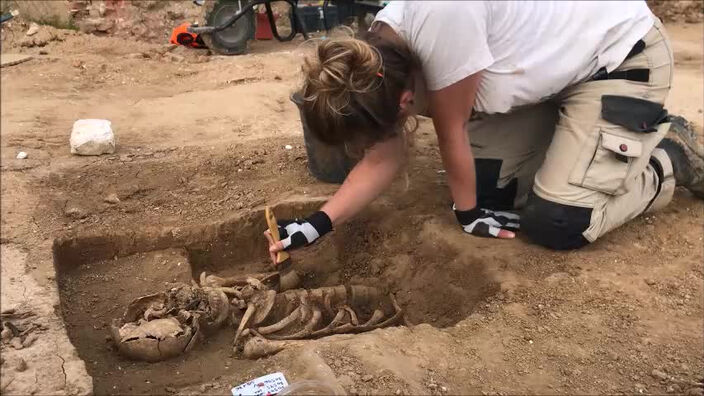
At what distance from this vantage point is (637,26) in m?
3.00

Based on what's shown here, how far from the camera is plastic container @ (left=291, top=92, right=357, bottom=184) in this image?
375 cm

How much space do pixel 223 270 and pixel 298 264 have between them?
0.40 meters

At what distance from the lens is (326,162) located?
381cm

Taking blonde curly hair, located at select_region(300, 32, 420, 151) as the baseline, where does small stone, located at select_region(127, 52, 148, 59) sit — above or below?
below

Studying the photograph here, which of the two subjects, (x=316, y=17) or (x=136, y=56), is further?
(x=316, y=17)

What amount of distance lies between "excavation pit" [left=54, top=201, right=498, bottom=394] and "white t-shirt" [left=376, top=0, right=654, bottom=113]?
0.85 m

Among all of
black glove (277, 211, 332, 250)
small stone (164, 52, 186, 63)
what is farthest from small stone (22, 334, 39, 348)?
small stone (164, 52, 186, 63)

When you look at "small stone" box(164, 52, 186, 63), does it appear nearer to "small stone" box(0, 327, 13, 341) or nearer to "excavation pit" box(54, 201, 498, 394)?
"excavation pit" box(54, 201, 498, 394)

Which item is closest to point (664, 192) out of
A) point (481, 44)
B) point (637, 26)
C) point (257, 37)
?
point (637, 26)

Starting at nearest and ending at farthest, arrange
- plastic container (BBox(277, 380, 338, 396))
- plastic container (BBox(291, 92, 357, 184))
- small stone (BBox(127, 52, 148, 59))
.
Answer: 1. plastic container (BBox(277, 380, 338, 396))
2. plastic container (BBox(291, 92, 357, 184))
3. small stone (BBox(127, 52, 148, 59))

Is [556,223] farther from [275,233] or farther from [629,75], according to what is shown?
[275,233]

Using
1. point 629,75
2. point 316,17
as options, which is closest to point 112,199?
point 629,75

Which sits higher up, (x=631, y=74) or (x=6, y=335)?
(x=631, y=74)

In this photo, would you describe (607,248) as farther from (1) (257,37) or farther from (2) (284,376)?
(1) (257,37)
